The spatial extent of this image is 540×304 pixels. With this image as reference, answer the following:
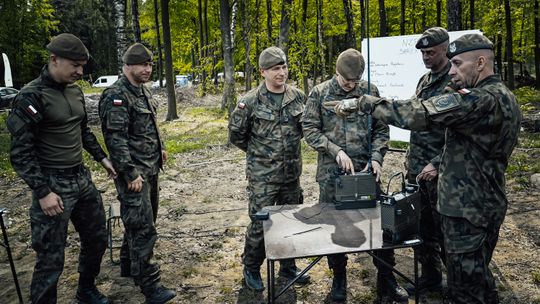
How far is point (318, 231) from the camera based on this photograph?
3.01m

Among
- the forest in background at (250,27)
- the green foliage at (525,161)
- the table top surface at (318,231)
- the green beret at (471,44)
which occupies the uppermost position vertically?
the forest in background at (250,27)

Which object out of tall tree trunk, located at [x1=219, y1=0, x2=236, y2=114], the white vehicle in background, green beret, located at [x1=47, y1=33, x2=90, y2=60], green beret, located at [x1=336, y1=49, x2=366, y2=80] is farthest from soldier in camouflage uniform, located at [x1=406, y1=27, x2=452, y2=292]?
the white vehicle in background

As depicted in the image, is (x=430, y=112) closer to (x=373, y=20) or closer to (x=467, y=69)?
(x=467, y=69)

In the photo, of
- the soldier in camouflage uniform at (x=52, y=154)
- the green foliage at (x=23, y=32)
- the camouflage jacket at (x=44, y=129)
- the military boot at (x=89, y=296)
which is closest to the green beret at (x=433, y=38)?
the soldier in camouflage uniform at (x=52, y=154)

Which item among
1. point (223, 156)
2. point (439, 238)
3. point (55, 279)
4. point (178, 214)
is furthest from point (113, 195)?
point (439, 238)

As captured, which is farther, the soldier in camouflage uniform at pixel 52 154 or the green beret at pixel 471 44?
the soldier in camouflage uniform at pixel 52 154

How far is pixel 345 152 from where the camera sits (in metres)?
3.82

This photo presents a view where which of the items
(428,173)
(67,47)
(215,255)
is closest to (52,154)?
(67,47)

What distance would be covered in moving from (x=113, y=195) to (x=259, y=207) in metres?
4.28

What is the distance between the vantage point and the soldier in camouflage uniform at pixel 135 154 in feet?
11.8

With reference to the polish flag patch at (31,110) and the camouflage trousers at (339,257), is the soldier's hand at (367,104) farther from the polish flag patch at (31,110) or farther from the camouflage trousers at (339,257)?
the polish flag patch at (31,110)

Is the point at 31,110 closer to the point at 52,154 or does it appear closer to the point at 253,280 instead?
the point at 52,154

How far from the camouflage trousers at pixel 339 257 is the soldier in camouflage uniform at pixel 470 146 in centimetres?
83

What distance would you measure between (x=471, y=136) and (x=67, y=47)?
3.03 meters
